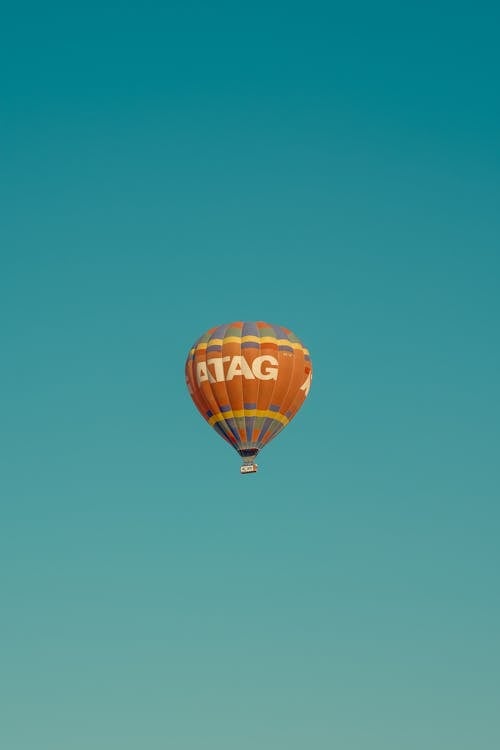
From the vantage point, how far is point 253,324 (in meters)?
195

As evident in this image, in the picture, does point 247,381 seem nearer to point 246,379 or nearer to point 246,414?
point 246,379

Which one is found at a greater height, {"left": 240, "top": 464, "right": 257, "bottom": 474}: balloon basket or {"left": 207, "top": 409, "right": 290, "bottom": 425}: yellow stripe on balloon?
{"left": 207, "top": 409, "right": 290, "bottom": 425}: yellow stripe on balloon

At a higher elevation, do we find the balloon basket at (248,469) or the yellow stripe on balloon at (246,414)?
the yellow stripe on balloon at (246,414)

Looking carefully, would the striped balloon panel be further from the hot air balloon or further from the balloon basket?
the balloon basket

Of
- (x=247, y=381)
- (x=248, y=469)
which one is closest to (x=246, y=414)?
(x=247, y=381)

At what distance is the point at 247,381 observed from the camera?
19275cm

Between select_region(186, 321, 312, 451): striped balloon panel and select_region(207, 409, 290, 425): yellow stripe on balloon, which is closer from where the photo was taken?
select_region(186, 321, 312, 451): striped balloon panel

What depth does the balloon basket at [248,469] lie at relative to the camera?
194375 millimetres

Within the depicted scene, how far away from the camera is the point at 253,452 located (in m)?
195

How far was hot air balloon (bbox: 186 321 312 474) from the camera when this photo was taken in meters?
193

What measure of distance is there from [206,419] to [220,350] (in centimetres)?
519

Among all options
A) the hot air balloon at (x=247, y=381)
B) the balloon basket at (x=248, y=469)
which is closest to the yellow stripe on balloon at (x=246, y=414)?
the hot air balloon at (x=247, y=381)

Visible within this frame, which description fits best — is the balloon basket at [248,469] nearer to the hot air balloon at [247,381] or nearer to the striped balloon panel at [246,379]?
the hot air balloon at [247,381]

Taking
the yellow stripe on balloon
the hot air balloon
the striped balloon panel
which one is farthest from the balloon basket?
the yellow stripe on balloon
